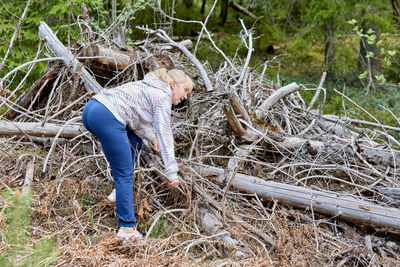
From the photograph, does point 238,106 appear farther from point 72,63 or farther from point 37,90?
point 37,90

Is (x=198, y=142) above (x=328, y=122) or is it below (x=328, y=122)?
above

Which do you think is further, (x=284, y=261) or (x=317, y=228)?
(x=317, y=228)

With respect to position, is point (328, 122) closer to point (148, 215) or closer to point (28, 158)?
point (148, 215)

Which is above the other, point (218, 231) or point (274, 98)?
point (274, 98)

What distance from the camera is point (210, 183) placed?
3887 mm

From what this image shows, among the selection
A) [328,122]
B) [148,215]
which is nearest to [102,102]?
[148,215]

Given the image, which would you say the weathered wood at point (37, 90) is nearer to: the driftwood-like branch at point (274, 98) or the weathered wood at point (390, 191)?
the driftwood-like branch at point (274, 98)

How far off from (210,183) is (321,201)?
1.11m

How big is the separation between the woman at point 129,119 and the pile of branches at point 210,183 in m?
0.33

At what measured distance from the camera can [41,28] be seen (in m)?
5.08

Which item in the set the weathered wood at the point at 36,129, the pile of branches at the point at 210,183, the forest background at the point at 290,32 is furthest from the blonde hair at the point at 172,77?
the forest background at the point at 290,32

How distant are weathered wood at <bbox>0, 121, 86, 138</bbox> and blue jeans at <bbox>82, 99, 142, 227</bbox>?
1.33 metres

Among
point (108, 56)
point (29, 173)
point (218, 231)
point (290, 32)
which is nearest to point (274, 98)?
point (108, 56)

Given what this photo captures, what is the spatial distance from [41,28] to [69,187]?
244 centimetres
